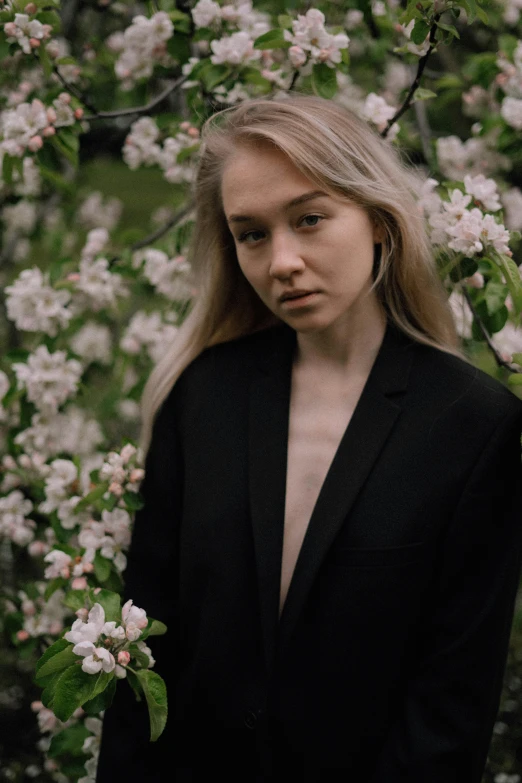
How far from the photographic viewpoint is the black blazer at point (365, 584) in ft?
5.41

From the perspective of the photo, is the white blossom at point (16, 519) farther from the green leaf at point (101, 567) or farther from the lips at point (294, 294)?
the lips at point (294, 294)

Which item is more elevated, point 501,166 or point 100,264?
point 501,166

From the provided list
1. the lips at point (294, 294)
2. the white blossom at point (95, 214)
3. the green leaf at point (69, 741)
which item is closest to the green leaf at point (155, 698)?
the lips at point (294, 294)

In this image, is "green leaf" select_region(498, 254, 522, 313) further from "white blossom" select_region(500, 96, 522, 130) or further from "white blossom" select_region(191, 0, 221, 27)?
"white blossom" select_region(191, 0, 221, 27)

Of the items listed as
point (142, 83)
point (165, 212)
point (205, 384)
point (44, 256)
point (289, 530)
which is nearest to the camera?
point (289, 530)

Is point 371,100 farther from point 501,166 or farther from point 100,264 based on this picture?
point 100,264

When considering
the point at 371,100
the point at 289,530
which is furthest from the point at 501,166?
the point at 289,530

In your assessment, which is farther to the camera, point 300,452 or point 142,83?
point 142,83

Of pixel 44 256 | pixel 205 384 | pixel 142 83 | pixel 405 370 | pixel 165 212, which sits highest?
pixel 142 83

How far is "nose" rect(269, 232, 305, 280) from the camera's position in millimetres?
1613

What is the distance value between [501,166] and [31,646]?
7.19 ft

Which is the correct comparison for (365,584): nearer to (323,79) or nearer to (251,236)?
(251,236)

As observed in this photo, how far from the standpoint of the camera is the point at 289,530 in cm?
176

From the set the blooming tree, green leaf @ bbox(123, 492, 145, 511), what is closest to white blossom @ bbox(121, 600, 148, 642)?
the blooming tree
